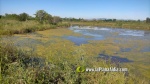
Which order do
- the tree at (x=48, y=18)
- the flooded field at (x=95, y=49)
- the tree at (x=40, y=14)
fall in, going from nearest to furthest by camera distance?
the flooded field at (x=95, y=49) < the tree at (x=40, y=14) < the tree at (x=48, y=18)

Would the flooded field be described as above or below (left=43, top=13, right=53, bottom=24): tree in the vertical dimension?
below

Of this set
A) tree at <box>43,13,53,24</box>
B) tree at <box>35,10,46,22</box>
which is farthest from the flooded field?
tree at <box>43,13,53,24</box>

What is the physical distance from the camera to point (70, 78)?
10.1 ft

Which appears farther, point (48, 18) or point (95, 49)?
point (48, 18)

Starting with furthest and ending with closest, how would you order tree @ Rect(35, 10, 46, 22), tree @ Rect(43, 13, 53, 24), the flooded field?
tree @ Rect(43, 13, 53, 24) < tree @ Rect(35, 10, 46, 22) < the flooded field

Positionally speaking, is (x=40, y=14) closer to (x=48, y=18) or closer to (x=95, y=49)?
(x=48, y=18)

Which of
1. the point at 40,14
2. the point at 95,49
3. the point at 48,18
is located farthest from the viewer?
the point at 48,18

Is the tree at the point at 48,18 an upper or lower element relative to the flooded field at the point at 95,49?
upper

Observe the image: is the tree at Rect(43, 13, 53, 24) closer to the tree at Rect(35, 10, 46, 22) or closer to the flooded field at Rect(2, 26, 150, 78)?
the tree at Rect(35, 10, 46, 22)

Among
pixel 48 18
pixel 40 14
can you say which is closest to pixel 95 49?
pixel 40 14

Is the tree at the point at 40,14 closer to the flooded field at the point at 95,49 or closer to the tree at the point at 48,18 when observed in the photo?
the tree at the point at 48,18

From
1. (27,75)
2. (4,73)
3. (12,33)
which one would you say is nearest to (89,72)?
(27,75)

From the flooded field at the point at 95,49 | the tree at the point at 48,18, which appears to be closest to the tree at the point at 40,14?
the tree at the point at 48,18

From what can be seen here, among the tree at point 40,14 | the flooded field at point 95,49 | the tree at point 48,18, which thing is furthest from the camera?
the tree at point 48,18
